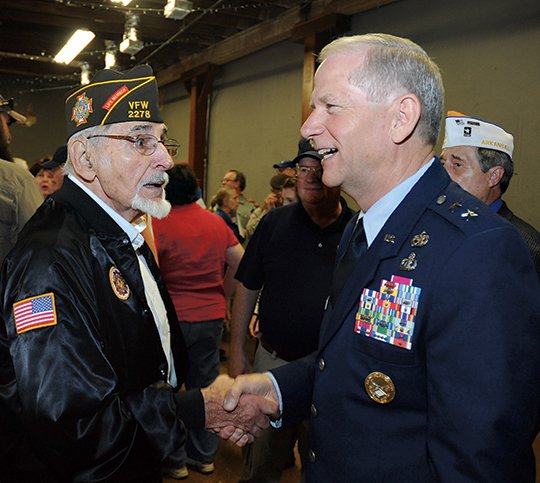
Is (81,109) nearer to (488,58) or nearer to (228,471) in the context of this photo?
(228,471)

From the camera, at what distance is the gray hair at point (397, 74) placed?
133cm

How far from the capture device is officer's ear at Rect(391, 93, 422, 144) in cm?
132

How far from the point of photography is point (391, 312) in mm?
1230

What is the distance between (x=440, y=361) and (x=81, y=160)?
1.26 m

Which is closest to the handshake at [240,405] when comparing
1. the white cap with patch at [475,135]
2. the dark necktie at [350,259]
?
the dark necktie at [350,259]

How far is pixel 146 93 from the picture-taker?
72.6 inches

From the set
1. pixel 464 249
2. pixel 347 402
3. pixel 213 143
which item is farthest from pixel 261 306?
pixel 213 143

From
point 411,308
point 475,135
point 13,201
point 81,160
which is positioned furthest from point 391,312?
point 13,201

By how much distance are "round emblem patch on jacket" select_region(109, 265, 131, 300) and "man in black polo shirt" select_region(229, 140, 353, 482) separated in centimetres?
115

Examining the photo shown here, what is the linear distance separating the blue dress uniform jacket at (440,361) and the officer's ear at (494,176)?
1433 mm

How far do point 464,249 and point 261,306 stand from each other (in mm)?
1757

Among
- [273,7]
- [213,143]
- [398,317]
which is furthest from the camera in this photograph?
[213,143]

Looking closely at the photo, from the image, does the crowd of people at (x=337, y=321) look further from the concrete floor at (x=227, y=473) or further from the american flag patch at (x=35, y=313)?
the concrete floor at (x=227, y=473)

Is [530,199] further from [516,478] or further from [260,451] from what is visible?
[516,478]
